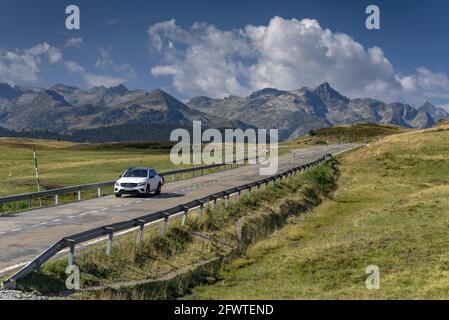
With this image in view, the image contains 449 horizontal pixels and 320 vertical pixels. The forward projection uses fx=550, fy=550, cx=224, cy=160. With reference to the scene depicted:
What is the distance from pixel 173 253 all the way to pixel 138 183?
50.7 ft

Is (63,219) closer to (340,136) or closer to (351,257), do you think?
(351,257)

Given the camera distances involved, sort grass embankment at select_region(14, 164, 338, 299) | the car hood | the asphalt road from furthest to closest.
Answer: the car hood < the asphalt road < grass embankment at select_region(14, 164, 338, 299)

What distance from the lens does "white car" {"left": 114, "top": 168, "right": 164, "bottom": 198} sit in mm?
32562

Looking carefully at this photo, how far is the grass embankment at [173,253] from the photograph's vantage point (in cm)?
1316

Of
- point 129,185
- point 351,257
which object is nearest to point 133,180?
point 129,185

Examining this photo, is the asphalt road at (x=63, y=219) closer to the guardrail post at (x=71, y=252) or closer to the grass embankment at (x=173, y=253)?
the guardrail post at (x=71, y=252)

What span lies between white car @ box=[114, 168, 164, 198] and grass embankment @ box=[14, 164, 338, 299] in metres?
6.46

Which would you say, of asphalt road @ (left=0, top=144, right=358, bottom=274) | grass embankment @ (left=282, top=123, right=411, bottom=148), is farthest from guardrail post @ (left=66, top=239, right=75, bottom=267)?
grass embankment @ (left=282, top=123, right=411, bottom=148)

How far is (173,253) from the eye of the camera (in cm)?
1769

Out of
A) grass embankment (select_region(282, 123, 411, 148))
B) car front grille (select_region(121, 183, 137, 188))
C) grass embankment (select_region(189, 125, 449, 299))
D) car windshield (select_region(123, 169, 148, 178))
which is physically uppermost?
grass embankment (select_region(282, 123, 411, 148))

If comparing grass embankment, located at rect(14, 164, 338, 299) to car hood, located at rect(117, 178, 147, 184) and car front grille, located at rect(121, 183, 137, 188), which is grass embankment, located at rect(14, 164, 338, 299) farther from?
car front grille, located at rect(121, 183, 137, 188)

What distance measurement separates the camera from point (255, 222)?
25.3 meters

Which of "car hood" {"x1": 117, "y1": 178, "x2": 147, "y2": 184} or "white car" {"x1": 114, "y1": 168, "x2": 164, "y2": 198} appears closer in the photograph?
"white car" {"x1": 114, "y1": 168, "x2": 164, "y2": 198}
